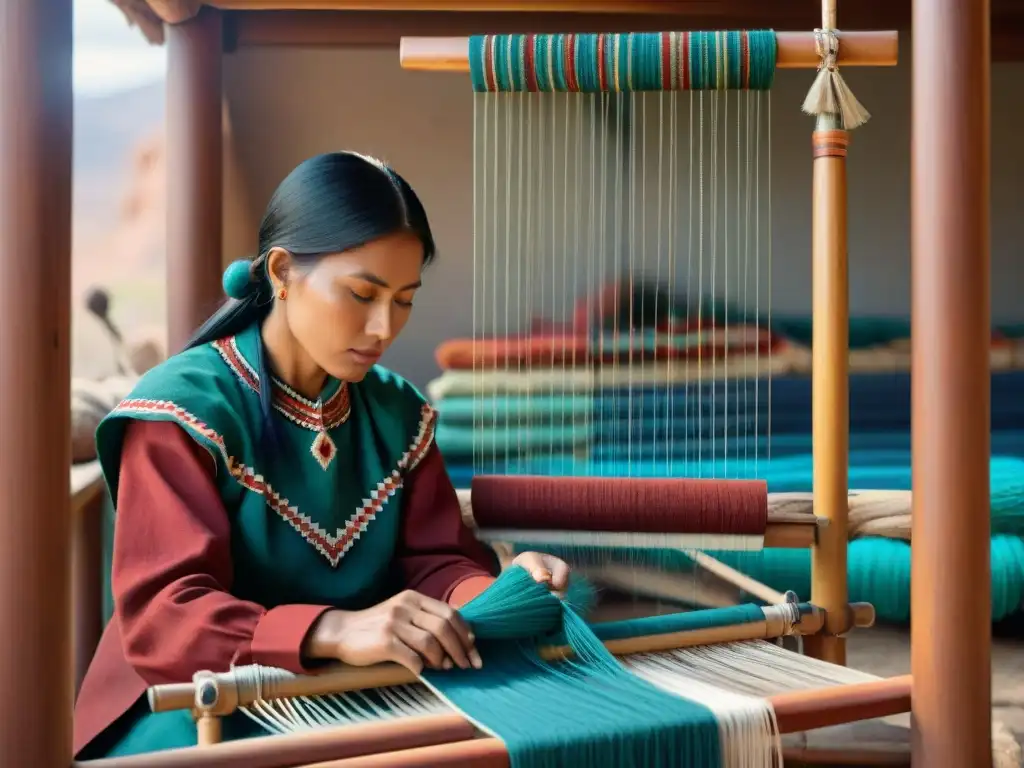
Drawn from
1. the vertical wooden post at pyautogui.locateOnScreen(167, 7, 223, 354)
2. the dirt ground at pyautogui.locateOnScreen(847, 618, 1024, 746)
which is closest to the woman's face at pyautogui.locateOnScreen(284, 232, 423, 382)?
the vertical wooden post at pyautogui.locateOnScreen(167, 7, 223, 354)

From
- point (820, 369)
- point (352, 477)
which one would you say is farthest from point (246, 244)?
point (820, 369)

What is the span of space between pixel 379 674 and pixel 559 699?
15 cm

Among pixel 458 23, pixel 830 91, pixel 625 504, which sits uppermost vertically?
pixel 458 23

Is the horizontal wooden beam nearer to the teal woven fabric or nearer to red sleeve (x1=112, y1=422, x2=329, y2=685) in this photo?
red sleeve (x1=112, y1=422, x2=329, y2=685)

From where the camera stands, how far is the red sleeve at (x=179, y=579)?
3.11 ft

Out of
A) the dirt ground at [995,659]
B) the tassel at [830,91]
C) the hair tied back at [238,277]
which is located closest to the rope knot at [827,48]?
the tassel at [830,91]

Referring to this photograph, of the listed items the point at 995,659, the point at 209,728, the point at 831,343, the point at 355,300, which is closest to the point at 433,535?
the point at 355,300

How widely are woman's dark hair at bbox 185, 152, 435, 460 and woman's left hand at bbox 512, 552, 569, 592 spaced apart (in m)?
0.29

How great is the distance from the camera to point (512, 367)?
73.3 inches

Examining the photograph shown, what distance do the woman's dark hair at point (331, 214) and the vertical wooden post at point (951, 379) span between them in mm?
499

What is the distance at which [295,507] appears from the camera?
3.74ft

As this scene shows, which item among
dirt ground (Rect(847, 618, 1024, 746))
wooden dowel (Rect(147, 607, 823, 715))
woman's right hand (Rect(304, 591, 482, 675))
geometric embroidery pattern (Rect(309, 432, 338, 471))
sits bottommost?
dirt ground (Rect(847, 618, 1024, 746))

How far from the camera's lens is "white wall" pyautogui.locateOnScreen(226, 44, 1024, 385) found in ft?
7.22

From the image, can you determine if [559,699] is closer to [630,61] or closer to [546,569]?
[546,569]
